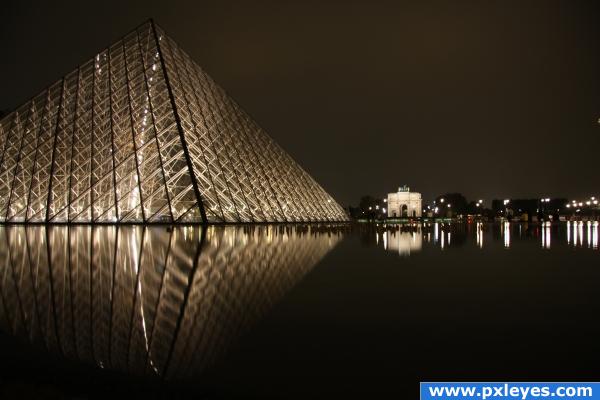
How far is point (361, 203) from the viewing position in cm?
16138

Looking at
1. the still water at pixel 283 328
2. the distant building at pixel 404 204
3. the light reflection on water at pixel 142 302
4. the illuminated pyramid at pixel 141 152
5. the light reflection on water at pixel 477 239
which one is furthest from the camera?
the distant building at pixel 404 204

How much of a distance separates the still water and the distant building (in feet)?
398

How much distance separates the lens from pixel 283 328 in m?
6.14

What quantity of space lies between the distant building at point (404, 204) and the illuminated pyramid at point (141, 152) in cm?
8944

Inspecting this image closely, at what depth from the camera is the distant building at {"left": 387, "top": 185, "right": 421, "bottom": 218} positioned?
5182 inches

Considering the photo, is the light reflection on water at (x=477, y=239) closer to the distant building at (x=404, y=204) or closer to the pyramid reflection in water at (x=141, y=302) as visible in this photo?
the pyramid reflection in water at (x=141, y=302)

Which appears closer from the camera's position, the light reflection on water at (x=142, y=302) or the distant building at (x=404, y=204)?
the light reflection on water at (x=142, y=302)

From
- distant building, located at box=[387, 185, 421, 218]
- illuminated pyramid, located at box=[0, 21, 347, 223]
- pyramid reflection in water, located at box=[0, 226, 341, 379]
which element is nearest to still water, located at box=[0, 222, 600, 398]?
pyramid reflection in water, located at box=[0, 226, 341, 379]

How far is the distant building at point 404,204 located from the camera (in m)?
132

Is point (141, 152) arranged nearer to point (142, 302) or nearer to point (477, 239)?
point (477, 239)

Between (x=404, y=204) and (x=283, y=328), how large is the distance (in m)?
129

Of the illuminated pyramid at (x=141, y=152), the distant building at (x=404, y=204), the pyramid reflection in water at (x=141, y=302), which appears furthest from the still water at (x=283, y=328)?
the distant building at (x=404, y=204)

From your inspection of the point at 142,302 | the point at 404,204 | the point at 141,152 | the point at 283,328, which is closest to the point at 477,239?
the point at 141,152

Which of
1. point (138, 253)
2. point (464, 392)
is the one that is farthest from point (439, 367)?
point (138, 253)
